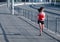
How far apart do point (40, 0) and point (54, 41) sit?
304 ft

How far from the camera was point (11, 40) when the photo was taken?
16.9 metres

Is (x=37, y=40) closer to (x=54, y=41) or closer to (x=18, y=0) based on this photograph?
(x=54, y=41)

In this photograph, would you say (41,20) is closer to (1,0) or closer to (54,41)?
(54,41)

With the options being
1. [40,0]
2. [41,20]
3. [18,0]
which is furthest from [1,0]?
[41,20]

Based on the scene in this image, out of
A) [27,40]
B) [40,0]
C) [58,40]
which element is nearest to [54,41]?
[58,40]

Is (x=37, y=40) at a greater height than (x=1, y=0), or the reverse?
(x=37, y=40)

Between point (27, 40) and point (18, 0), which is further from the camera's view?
point (18, 0)

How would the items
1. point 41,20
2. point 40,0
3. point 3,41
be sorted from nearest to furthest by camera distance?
point 3,41 < point 41,20 < point 40,0

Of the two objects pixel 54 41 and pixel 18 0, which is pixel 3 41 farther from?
pixel 18 0

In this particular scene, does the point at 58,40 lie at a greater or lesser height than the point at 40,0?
greater

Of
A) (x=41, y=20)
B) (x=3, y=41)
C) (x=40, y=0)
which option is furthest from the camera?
(x=40, y=0)

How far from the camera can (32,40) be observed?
17000mm

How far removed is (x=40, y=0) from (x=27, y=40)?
92287 mm

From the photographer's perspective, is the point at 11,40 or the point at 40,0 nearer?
the point at 11,40
